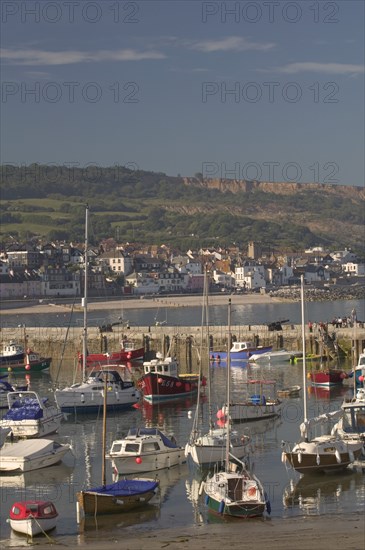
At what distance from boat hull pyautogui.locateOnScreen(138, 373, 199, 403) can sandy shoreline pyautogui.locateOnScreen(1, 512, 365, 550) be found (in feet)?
53.4

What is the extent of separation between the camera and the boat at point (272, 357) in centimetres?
4922

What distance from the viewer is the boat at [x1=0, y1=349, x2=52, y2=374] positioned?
47.9 m

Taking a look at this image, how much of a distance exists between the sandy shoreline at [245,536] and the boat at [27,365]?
2837 centimetres

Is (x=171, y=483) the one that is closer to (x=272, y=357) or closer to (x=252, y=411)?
(x=252, y=411)

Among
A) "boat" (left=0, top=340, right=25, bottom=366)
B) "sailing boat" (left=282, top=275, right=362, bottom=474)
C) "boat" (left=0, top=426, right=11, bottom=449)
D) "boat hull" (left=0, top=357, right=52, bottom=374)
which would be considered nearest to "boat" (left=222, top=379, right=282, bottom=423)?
"boat" (left=0, top=426, right=11, bottom=449)

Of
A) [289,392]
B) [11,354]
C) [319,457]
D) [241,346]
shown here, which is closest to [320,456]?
[319,457]

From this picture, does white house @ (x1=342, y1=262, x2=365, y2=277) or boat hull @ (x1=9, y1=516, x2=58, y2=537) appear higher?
white house @ (x1=342, y1=262, x2=365, y2=277)

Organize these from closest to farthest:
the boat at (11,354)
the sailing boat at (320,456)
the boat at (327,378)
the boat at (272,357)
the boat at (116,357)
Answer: the sailing boat at (320,456) < the boat at (327,378) < the boat at (116,357) < the boat at (272,357) < the boat at (11,354)

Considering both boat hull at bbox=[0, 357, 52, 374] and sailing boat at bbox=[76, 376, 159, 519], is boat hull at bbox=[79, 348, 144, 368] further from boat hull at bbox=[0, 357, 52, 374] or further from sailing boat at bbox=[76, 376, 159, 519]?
sailing boat at bbox=[76, 376, 159, 519]

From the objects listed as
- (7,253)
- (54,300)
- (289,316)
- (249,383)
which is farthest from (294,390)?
(7,253)

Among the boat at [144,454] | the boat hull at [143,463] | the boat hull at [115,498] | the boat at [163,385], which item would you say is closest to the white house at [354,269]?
the boat at [163,385]

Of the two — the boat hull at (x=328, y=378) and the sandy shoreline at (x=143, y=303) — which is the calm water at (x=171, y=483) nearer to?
the boat hull at (x=328, y=378)

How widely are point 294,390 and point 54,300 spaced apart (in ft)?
307

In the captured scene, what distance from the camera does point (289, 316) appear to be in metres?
94.6
